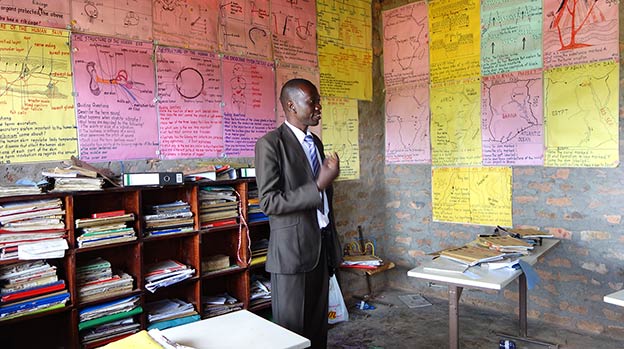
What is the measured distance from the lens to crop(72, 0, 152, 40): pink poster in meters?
2.83

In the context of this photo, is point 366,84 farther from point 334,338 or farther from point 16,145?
point 16,145

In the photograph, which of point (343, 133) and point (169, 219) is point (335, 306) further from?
point (169, 219)

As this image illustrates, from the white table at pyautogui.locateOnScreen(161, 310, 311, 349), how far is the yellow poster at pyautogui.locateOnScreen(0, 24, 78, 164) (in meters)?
1.62

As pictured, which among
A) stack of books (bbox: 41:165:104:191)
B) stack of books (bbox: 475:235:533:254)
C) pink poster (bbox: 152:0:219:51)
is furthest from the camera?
pink poster (bbox: 152:0:219:51)

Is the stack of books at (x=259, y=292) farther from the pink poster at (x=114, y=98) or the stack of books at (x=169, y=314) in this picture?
the pink poster at (x=114, y=98)

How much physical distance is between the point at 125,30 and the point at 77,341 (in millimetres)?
1903

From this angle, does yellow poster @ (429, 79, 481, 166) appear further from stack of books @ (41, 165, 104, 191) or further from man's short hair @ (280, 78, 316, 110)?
stack of books @ (41, 165, 104, 191)

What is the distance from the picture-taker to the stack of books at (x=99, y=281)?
2.52 meters

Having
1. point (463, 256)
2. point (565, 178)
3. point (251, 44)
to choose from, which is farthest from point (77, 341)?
point (565, 178)

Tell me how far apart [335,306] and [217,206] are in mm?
1481

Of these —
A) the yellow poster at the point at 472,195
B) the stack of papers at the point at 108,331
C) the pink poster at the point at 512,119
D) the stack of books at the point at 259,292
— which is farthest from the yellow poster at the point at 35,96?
the pink poster at the point at 512,119

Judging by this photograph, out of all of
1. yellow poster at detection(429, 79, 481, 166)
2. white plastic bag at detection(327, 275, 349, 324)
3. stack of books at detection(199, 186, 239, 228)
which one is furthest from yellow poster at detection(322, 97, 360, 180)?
stack of books at detection(199, 186, 239, 228)

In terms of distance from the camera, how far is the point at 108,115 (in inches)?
116

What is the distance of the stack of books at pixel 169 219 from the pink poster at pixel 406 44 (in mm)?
2765
